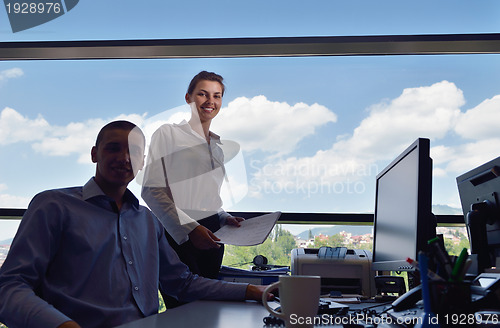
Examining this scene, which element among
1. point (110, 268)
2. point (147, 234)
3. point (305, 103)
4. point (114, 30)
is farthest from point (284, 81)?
point (110, 268)

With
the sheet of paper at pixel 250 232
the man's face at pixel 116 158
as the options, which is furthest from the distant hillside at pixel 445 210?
the man's face at pixel 116 158

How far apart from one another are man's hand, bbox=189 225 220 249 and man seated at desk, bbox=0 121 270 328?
27 centimetres

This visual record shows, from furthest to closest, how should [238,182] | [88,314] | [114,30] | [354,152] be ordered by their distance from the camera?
[114,30], [354,152], [238,182], [88,314]

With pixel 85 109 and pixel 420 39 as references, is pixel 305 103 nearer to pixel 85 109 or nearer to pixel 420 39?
pixel 420 39

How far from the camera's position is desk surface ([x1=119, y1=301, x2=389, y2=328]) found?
941 millimetres

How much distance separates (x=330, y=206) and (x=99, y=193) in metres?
1.67

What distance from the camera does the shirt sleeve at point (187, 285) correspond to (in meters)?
1.40

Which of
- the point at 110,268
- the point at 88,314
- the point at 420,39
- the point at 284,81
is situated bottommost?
the point at 88,314

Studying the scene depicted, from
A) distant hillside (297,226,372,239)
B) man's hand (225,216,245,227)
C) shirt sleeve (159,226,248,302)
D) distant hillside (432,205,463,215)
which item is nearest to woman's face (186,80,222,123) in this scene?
man's hand (225,216,245,227)

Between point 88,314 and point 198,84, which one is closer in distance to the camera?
point 88,314

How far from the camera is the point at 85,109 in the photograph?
9.66ft

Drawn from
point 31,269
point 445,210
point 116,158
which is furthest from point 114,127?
point 445,210

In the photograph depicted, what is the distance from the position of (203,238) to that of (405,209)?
0.87m

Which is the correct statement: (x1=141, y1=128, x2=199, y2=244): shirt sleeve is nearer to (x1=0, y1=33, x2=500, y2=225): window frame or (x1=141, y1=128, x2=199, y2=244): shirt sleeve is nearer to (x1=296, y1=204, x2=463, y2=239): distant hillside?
(x1=0, y1=33, x2=500, y2=225): window frame
